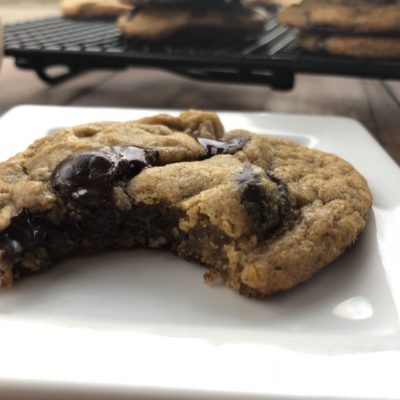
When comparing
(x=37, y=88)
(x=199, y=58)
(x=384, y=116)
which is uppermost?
(x=199, y=58)

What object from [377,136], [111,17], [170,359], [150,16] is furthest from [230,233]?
[111,17]

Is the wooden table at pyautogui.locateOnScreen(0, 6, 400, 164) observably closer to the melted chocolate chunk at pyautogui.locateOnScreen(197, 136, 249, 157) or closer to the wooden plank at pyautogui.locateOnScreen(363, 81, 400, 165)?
the wooden plank at pyautogui.locateOnScreen(363, 81, 400, 165)

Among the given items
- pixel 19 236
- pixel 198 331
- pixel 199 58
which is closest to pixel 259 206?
pixel 198 331

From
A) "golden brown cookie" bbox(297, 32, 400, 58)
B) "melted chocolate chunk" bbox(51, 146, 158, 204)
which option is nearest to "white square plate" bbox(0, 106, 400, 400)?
"melted chocolate chunk" bbox(51, 146, 158, 204)

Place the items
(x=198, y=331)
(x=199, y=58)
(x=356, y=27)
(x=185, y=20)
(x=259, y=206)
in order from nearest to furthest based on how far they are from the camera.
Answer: (x=198, y=331) < (x=259, y=206) < (x=199, y=58) < (x=356, y=27) < (x=185, y=20)

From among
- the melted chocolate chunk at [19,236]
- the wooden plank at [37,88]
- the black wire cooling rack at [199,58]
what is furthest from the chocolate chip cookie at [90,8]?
the melted chocolate chunk at [19,236]

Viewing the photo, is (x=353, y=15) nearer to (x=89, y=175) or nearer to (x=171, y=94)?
(x=171, y=94)
